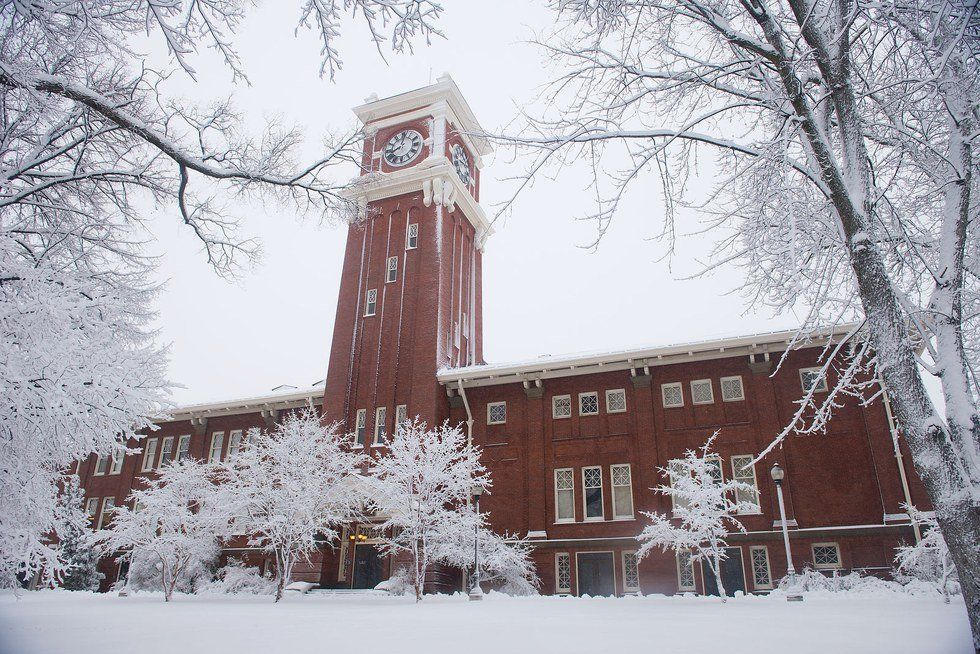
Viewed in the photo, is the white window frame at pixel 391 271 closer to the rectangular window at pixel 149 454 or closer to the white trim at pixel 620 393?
the white trim at pixel 620 393

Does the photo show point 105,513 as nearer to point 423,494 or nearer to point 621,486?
point 423,494

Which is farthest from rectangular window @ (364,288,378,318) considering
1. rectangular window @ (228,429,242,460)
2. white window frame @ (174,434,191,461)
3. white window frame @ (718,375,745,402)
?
white window frame @ (718,375,745,402)

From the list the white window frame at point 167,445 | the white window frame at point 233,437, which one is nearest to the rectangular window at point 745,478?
the white window frame at point 233,437

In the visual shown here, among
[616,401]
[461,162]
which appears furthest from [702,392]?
[461,162]

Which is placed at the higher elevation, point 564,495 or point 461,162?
point 461,162

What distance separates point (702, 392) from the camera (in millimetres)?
27094


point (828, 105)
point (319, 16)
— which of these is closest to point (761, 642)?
point (828, 105)

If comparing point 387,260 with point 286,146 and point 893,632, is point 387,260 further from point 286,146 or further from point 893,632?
point 893,632

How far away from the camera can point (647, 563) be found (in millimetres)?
25062

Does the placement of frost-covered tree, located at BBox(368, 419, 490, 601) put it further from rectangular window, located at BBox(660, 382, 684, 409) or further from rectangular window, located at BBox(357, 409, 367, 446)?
rectangular window, located at BBox(660, 382, 684, 409)

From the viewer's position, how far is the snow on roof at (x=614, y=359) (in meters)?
25.8

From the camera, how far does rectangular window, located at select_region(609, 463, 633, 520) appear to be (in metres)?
26.6

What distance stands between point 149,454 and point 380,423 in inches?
665

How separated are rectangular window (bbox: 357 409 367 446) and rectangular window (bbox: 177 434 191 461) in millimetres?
12636
